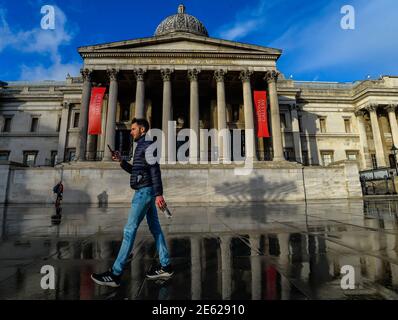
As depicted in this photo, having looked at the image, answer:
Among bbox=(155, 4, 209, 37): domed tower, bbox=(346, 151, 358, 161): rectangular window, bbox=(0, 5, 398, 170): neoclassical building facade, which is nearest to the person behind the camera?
bbox=(0, 5, 398, 170): neoclassical building facade

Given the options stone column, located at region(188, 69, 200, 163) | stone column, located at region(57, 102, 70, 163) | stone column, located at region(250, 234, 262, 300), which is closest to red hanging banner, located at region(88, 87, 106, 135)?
stone column, located at region(188, 69, 200, 163)

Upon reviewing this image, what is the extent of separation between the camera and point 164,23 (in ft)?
128

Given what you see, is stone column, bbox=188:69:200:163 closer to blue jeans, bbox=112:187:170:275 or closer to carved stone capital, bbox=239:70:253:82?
carved stone capital, bbox=239:70:253:82

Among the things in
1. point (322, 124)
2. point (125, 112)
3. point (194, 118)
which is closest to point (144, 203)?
point (194, 118)

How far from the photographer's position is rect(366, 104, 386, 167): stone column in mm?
35625

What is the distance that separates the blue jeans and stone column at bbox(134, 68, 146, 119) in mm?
21059

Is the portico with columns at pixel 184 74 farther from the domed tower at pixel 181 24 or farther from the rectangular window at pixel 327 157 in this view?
the rectangular window at pixel 327 157

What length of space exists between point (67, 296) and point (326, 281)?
3.01 meters

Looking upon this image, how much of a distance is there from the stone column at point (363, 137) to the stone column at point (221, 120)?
2596 cm

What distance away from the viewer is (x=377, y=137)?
3566 centimetres

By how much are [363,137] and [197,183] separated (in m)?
31.5

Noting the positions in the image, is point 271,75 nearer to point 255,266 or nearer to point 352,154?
point 352,154

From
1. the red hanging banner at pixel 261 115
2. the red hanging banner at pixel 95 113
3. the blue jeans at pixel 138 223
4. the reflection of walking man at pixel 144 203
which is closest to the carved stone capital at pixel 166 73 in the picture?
the red hanging banner at pixel 95 113
